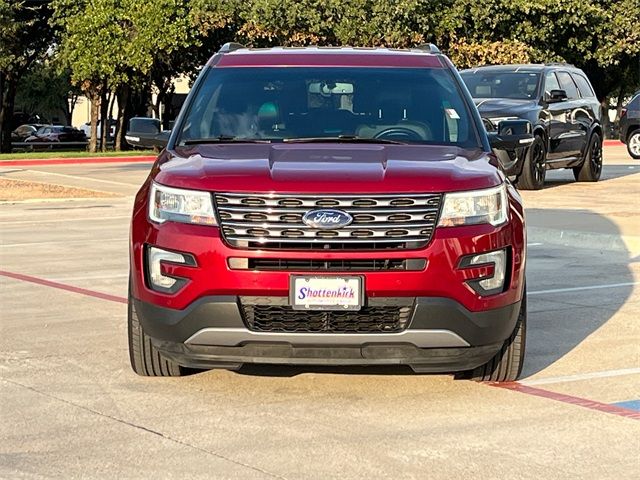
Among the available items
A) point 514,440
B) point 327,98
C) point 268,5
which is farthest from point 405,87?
point 268,5

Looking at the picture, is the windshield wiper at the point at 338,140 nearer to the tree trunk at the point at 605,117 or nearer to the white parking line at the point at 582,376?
the white parking line at the point at 582,376

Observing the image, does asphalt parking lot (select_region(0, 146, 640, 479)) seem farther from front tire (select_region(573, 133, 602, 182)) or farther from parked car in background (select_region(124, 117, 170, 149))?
front tire (select_region(573, 133, 602, 182))

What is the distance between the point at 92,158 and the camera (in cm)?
4109

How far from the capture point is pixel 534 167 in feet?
67.2

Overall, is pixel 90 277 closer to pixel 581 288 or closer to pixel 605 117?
pixel 581 288

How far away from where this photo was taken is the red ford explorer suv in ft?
20.6

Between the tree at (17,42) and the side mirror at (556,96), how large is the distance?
2950 cm

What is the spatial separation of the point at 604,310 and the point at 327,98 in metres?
Result: 3.16

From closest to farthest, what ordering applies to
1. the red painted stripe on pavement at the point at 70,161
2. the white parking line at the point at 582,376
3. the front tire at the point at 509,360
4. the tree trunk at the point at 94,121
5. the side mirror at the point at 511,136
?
1. the front tire at the point at 509,360
2. the white parking line at the point at 582,376
3. the side mirror at the point at 511,136
4. the red painted stripe on pavement at the point at 70,161
5. the tree trunk at the point at 94,121

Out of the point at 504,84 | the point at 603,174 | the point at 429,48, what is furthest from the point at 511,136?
the point at 603,174

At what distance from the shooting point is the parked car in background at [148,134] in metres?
8.31

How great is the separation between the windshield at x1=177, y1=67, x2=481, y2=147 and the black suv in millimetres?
11156

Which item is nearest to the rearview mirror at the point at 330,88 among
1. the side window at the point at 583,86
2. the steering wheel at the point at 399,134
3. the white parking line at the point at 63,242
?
the steering wheel at the point at 399,134

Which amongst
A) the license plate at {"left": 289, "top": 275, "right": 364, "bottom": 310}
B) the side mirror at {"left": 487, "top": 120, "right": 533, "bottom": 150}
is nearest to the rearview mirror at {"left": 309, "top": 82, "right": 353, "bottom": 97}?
the side mirror at {"left": 487, "top": 120, "right": 533, "bottom": 150}
